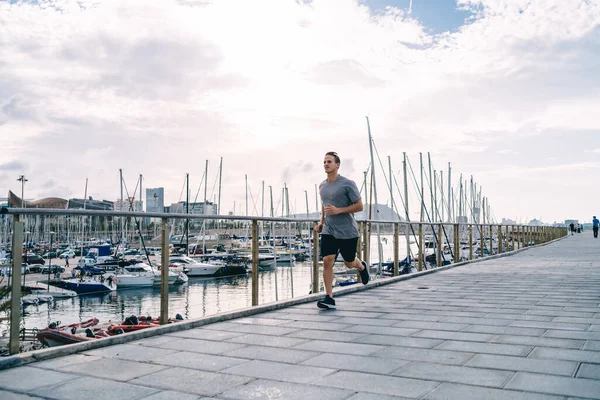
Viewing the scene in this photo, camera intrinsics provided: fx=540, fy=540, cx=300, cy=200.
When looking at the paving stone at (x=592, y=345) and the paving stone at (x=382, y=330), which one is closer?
the paving stone at (x=592, y=345)

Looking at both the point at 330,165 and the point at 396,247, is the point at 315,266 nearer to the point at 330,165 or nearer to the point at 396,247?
the point at 330,165

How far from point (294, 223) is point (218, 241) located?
136 cm

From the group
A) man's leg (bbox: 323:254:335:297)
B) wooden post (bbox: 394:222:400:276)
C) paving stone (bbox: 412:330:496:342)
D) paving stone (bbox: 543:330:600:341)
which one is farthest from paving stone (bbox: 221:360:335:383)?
wooden post (bbox: 394:222:400:276)

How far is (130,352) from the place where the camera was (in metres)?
4.11

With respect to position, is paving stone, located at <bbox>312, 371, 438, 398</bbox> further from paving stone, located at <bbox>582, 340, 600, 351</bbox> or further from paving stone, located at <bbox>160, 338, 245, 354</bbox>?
paving stone, located at <bbox>582, 340, 600, 351</bbox>

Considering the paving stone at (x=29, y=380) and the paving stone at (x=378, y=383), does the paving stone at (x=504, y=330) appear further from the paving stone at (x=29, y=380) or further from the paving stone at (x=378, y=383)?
the paving stone at (x=29, y=380)

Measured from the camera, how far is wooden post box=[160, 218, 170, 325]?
5.13 meters

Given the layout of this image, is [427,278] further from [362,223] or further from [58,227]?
[58,227]

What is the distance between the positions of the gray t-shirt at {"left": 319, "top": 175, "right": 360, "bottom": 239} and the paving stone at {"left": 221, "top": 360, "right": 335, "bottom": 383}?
2.98m

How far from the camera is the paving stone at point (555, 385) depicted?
294cm

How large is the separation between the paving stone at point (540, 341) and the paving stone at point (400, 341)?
1.80ft

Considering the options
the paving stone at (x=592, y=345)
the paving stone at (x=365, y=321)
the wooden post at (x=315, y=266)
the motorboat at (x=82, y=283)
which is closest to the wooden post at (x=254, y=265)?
the paving stone at (x=365, y=321)

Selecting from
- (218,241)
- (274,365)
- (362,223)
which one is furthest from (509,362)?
(362,223)

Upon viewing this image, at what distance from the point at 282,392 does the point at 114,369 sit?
125 cm
